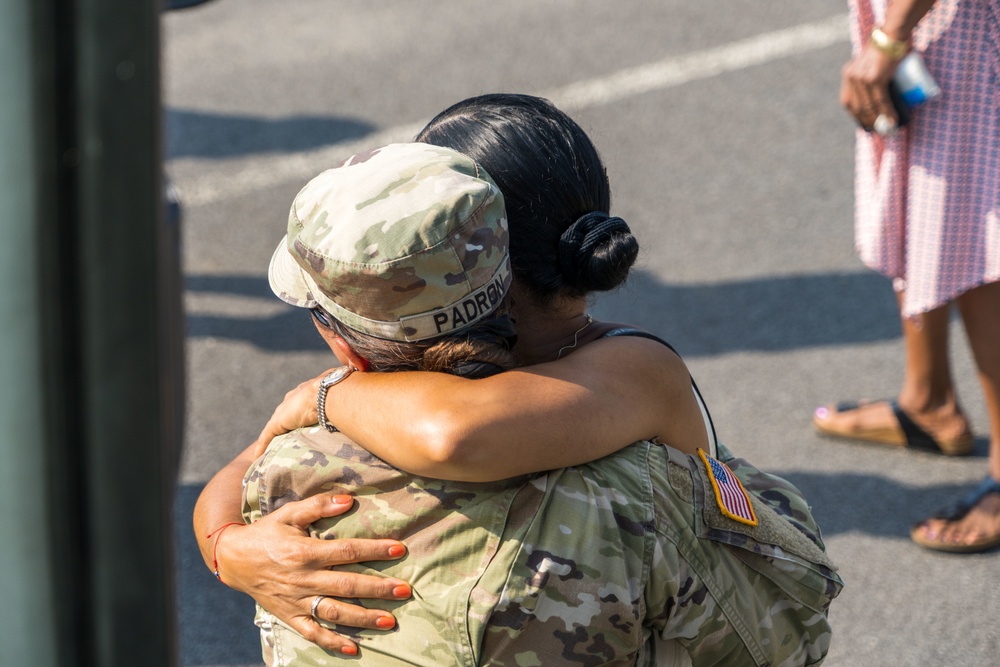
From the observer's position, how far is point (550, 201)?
142 cm

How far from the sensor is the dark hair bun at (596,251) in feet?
4.57

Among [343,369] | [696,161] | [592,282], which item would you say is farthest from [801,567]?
[696,161]

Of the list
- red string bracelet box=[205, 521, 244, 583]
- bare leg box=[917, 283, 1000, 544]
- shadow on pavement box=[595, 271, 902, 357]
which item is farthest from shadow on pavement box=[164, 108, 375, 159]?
red string bracelet box=[205, 521, 244, 583]

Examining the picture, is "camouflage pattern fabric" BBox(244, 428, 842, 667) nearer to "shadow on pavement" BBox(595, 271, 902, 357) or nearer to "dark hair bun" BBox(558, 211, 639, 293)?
"dark hair bun" BBox(558, 211, 639, 293)

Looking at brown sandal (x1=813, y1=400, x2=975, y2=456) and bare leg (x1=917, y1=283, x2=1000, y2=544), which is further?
brown sandal (x1=813, y1=400, x2=975, y2=456)

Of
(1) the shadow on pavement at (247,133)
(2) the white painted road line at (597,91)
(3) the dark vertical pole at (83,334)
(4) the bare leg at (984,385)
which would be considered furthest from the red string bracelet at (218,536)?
(1) the shadow on pavement at (247,133)

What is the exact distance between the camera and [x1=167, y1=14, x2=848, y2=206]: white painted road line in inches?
212

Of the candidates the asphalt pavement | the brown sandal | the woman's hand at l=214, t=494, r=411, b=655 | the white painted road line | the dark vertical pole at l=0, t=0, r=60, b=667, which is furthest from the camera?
the white painted road line

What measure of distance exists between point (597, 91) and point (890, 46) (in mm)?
3304

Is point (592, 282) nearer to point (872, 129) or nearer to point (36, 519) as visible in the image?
point (36, 519)

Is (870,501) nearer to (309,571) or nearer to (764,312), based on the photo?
(764,312)

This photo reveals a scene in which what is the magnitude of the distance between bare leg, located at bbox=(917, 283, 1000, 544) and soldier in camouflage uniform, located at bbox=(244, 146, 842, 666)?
191cm

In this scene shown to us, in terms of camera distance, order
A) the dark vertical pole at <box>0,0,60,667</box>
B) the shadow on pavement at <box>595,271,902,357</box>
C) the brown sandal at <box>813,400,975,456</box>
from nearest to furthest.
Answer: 1. the dark vertical pole at <box>0,0,60,667</box>
2. the brown sandal at <box>813,400,975,456</box>
3. the shadow on pavement at <box>595,271,902,357</box>

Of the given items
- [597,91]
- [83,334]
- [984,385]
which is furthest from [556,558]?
[597,91]
